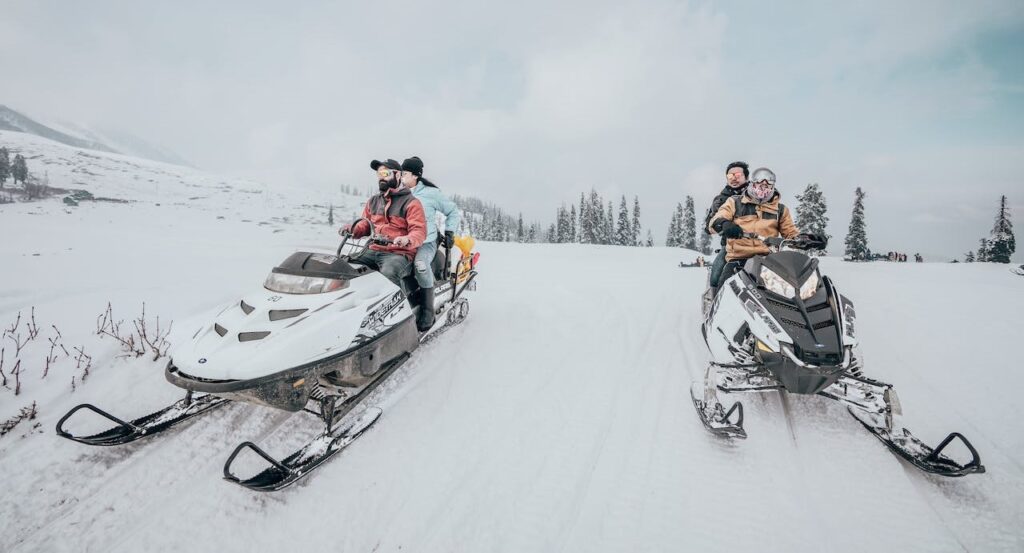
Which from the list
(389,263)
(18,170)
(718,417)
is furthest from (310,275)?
(18,170)

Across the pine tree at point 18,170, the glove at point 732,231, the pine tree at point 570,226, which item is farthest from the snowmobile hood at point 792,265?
the pine tree at point 18,170

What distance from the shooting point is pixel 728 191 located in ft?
16.2

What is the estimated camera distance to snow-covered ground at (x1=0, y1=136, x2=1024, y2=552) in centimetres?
219

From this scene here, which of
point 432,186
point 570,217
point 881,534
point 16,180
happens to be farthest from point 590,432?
point 16,180

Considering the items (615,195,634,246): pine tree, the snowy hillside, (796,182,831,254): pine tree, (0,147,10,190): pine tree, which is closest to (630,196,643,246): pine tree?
(615,195,634,246): pine tree

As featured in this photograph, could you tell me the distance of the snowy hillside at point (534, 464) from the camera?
2.19 metres

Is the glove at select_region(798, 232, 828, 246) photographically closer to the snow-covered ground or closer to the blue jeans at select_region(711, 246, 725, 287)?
the blue jeans at select_region(711, 246, 725, 287)

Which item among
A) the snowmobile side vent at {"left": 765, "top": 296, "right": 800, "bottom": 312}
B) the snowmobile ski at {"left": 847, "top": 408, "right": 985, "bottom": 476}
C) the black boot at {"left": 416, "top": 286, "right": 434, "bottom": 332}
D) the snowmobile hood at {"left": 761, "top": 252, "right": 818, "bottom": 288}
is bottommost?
the snowmobile ski at {"left": 847, "top": 408, "right": 985, "bottom": 476}

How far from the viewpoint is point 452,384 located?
3818 mm

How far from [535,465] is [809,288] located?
2627 mm

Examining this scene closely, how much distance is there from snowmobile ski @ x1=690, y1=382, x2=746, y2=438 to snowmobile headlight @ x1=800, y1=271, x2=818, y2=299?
1076 mm

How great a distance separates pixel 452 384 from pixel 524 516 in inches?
66.3

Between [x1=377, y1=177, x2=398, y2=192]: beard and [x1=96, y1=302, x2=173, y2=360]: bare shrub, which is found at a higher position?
[x1=377, y1=177, x2=398, y2=192]: beard

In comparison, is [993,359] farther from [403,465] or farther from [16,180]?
[16,180]
